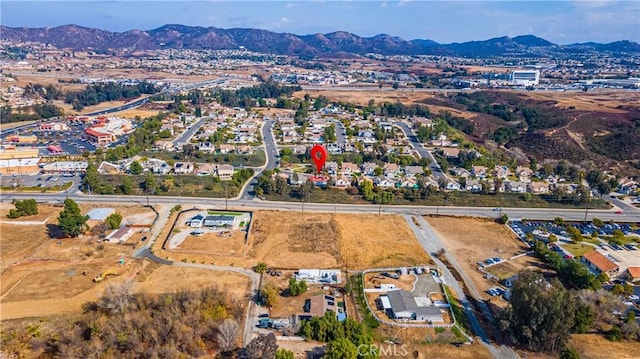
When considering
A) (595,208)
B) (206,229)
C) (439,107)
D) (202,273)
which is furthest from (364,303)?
(439,107)

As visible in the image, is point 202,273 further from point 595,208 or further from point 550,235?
point 595,208

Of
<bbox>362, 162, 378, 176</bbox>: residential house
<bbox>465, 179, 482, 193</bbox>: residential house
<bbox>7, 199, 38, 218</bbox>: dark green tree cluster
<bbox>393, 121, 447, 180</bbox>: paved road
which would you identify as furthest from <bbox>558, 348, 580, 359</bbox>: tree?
<bbox>7, 199, 38, 218</bbox>: dark green tree cluster

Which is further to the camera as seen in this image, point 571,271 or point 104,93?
point 104,93

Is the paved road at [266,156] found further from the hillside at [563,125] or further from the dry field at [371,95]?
the hillside at [563,125]

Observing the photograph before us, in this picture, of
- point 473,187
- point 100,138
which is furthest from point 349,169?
point 100,138

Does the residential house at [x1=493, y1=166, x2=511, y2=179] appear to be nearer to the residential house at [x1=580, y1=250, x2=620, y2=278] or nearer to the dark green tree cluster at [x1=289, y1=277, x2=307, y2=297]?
the residential house at [x1=580, y1=250, x2=620, y2=278]

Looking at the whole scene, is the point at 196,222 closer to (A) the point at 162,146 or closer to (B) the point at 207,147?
(B) the point at 207,147
